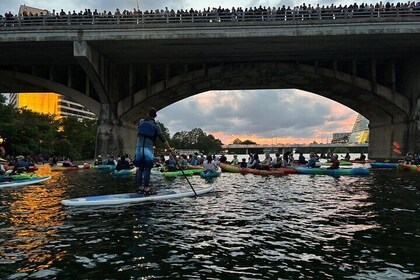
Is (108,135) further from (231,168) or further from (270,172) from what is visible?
(270,172)

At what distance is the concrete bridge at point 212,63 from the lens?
101 ft

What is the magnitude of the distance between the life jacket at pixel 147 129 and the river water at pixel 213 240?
86.2 inches

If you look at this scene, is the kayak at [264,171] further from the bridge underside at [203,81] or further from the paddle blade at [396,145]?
the paddle blade at [396,145]

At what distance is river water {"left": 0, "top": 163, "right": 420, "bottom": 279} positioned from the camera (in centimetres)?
546

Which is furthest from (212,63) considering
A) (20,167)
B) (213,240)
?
(213,240)

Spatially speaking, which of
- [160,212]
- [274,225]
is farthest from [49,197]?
[274,225]

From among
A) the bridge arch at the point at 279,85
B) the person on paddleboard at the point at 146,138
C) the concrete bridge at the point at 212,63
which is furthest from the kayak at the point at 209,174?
the bridge arch at the point at 279,85

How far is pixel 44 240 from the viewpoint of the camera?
718 centimetres

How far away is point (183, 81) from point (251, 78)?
808 cm

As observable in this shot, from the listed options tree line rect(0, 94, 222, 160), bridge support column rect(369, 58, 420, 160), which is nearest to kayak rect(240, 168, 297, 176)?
tree line rect(0, 94, 222, 160)

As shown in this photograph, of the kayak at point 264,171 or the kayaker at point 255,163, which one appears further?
the kayaker at point 255,163

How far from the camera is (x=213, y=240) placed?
23.6 feet

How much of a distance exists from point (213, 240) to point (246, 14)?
27.9 meters

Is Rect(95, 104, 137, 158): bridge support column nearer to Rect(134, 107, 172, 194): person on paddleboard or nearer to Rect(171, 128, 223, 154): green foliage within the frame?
Rect(134, 107, 172, 194): person on paddleboard
